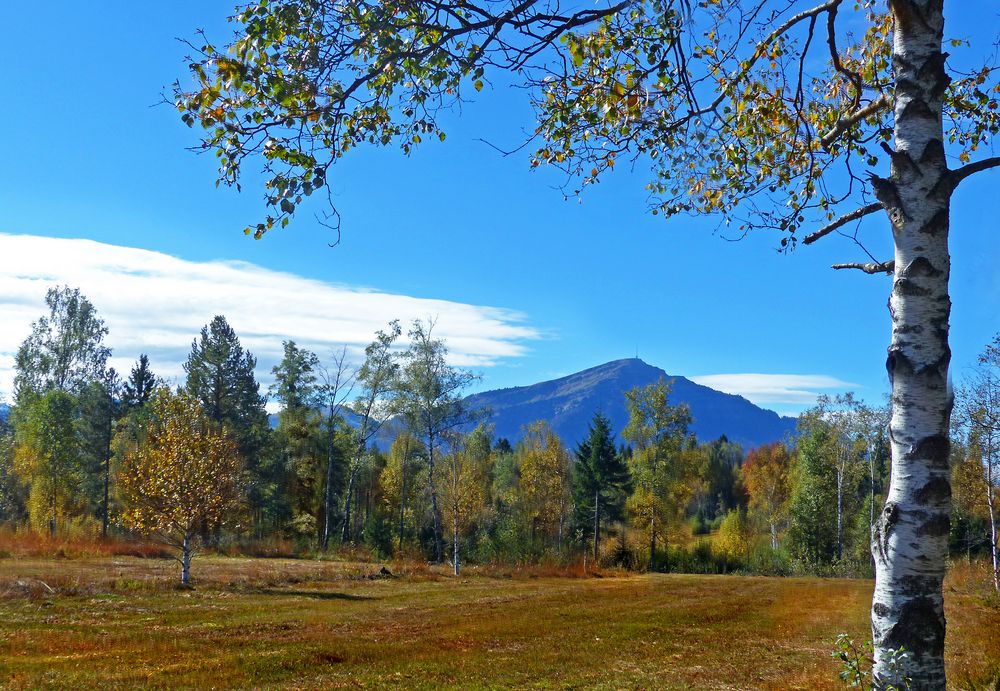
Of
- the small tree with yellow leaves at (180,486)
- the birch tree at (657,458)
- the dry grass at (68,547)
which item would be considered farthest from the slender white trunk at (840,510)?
the dry grass at (68,547)

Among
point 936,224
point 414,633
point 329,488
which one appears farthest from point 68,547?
point 936,224

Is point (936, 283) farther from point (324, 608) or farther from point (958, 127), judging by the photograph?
point (324, 608)

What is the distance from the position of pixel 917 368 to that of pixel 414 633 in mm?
16512

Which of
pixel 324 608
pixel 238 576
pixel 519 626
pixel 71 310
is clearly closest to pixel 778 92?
pixel 519 626

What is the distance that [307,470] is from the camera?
60.4 metres

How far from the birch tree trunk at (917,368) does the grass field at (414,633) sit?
24.5 feet

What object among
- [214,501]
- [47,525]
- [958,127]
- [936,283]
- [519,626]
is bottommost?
[47,525]

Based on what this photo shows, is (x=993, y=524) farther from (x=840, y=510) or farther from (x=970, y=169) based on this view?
(x=970, y=169)

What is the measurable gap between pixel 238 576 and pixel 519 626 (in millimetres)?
17058

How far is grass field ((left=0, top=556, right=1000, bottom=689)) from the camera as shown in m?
12.5

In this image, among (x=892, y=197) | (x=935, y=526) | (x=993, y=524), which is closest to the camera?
(x=935, y=526)

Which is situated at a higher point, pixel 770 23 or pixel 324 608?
pixel 770 23

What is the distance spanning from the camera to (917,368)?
428 cm

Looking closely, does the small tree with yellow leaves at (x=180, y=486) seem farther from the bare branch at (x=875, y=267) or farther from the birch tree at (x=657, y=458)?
the birch tree at (x=657, y=458)
